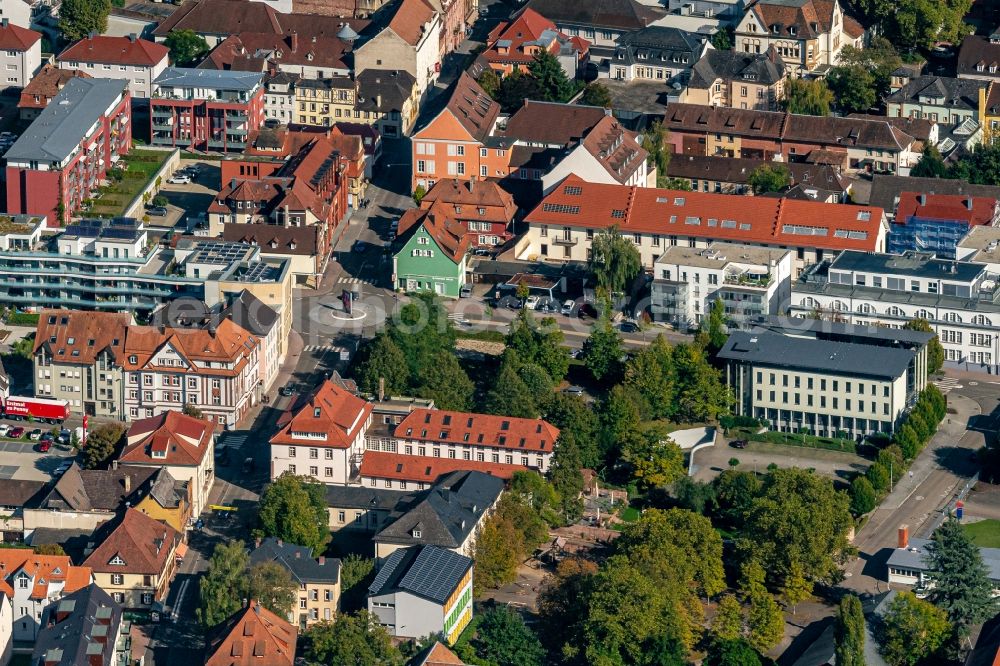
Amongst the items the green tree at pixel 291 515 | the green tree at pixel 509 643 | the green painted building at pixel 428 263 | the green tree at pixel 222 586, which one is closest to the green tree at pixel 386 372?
the green tree at pixel 291 515

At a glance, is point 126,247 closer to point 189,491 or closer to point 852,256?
point 189,491

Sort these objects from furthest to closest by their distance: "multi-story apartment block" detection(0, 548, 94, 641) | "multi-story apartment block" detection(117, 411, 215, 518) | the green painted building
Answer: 1. the green painted building
2. "multi-story apartment block" detection(117, 411, 215, 518)
3. "multi-story apartment block" detection(0, 548, 94, 641)

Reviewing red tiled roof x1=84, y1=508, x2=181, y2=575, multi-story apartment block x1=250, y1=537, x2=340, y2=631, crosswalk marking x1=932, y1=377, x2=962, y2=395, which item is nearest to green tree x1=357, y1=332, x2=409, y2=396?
red tiled roof x1=84, y1=508, x2=181, y2=575

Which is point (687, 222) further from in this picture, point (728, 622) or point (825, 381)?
point (728, 622)

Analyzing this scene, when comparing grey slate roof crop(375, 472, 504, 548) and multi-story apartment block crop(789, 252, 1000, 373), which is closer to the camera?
grey slate roof crop(375, 472, 504, 548)

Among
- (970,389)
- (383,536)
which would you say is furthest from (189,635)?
(970,389)

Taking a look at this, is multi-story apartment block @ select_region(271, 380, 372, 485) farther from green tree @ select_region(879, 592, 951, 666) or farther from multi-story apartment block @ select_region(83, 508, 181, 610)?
green tree @ select_region(879, 592, 951, 666)

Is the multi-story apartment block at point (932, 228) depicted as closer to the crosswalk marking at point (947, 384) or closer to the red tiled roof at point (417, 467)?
the crosswalk marking at point (947, 384)
